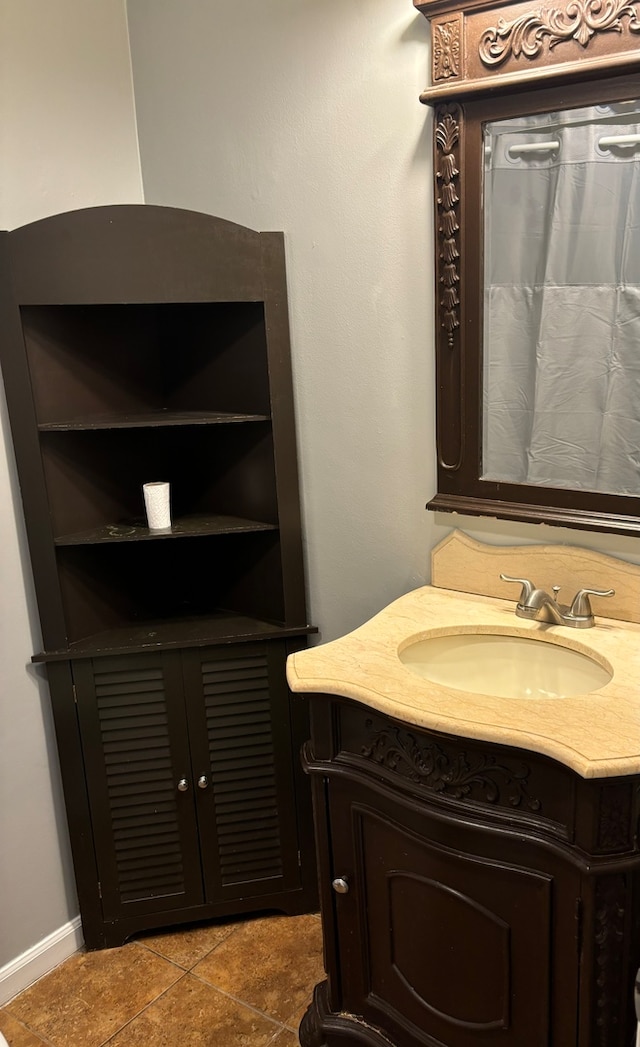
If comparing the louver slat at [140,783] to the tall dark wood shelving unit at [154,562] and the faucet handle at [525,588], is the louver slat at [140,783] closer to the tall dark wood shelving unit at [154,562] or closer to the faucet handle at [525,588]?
the tall dark wood shelving unit at [154,562]

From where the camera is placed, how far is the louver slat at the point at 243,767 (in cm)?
195

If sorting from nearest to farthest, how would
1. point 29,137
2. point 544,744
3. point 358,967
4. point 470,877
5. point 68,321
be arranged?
point 544,744
point 470,877
point 358,967
point 29,137
point 68,321

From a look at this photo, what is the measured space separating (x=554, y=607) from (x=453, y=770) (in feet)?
1.35

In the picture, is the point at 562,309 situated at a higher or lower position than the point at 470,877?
higher

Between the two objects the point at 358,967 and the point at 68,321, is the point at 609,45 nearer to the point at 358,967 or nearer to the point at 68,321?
the point at 68,321

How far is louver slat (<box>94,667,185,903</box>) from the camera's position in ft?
6.31

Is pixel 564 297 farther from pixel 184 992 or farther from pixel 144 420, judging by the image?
pixel 184 992

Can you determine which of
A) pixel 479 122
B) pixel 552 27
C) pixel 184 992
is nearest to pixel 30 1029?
pixel 184 992

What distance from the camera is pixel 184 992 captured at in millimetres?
1880

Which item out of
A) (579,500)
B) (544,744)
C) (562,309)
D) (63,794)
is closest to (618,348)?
(562,309)

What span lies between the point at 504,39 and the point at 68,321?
42.5 inches

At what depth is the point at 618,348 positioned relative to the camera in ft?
4.87

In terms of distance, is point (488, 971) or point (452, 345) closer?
point (488, 971)

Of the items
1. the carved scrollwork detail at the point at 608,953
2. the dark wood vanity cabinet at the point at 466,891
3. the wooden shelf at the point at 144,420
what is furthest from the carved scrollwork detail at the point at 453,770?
the wooden shelf at the point at 144,420
